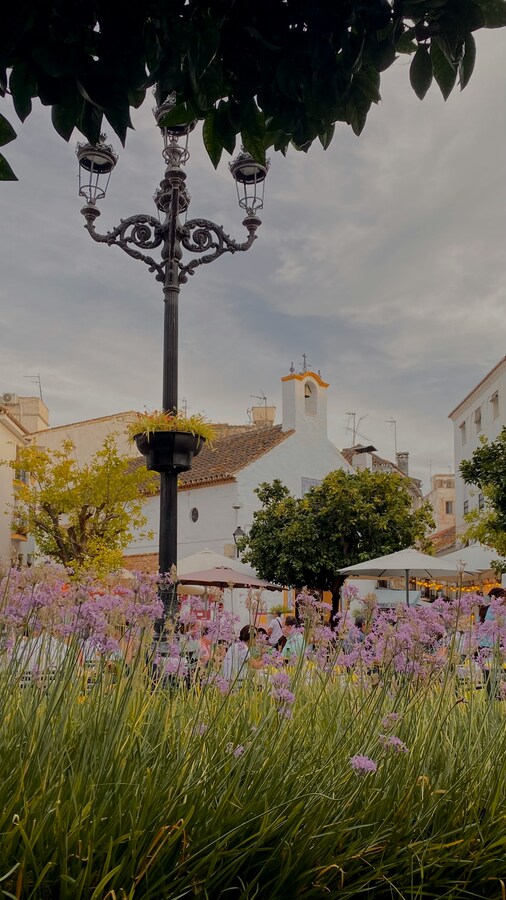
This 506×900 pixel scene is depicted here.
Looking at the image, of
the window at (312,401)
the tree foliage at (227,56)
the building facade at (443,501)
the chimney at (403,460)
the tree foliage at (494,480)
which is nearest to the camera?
the tree foliage at (227,56)

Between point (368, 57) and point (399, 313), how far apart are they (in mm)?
19383

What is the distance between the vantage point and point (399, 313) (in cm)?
2127

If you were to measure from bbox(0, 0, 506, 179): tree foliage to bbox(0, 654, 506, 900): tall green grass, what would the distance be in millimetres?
1776

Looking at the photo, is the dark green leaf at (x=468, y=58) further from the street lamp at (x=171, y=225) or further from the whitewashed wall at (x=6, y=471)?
the whitewashed wall at (x=6, y=471)

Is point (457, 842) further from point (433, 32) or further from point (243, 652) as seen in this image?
point (433, 32)

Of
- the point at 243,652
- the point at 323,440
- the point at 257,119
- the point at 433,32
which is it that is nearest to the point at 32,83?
the point at 257,119

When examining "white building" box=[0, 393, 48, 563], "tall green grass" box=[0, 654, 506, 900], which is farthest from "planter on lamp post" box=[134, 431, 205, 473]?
"white building" box=[0, 393, 48, 563]

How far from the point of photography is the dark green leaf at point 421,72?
7.92 feet

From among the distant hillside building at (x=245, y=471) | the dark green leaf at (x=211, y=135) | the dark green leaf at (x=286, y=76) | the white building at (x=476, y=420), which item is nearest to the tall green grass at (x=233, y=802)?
the dark green leaf at (x=211, y=135)

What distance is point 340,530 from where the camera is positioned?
2081 centimetres

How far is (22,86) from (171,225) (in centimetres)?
501

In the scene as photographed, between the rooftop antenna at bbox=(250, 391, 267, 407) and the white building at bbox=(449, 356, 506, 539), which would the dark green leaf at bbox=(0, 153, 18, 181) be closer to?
the white building at bbox=(449, 356, 506, 539)

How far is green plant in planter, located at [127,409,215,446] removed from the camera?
249 inches

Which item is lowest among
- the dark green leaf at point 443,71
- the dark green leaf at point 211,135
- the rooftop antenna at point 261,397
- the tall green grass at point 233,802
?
the tall green grass at point 233,802
